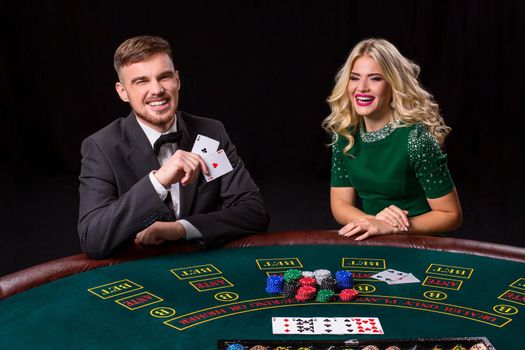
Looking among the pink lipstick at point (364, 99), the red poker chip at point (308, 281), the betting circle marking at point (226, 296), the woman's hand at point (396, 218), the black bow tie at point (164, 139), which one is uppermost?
the pink lipstick at point (364, 99)

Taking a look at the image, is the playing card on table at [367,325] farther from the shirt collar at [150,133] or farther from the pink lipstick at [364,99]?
the pink lipstick at [364,99]

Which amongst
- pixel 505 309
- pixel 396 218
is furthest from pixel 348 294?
pixel 396 218

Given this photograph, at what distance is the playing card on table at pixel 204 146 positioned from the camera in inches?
112

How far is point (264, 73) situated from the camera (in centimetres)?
733

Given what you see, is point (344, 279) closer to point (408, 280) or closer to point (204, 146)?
point (408, 280)

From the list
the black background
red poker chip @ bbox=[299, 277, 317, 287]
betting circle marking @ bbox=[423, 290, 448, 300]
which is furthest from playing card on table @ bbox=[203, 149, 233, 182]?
the black background

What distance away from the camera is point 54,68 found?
7133 millimetres

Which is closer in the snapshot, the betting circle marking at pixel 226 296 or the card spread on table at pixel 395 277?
the betting circle marking at pixel 226 296

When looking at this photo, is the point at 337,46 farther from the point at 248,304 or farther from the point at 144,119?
the point at 248,304

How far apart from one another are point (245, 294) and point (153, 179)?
0.65 m

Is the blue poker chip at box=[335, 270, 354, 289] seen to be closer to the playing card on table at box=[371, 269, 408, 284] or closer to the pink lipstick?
the playing card on table at box=[371, 269, 408, 284]

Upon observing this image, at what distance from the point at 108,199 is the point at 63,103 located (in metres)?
4.78

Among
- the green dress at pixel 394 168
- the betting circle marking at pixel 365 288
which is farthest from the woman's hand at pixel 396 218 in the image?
the betting circle marking at pixel 365 288

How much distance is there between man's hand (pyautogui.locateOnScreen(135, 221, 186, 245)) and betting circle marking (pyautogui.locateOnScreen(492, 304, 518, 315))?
1142mm
